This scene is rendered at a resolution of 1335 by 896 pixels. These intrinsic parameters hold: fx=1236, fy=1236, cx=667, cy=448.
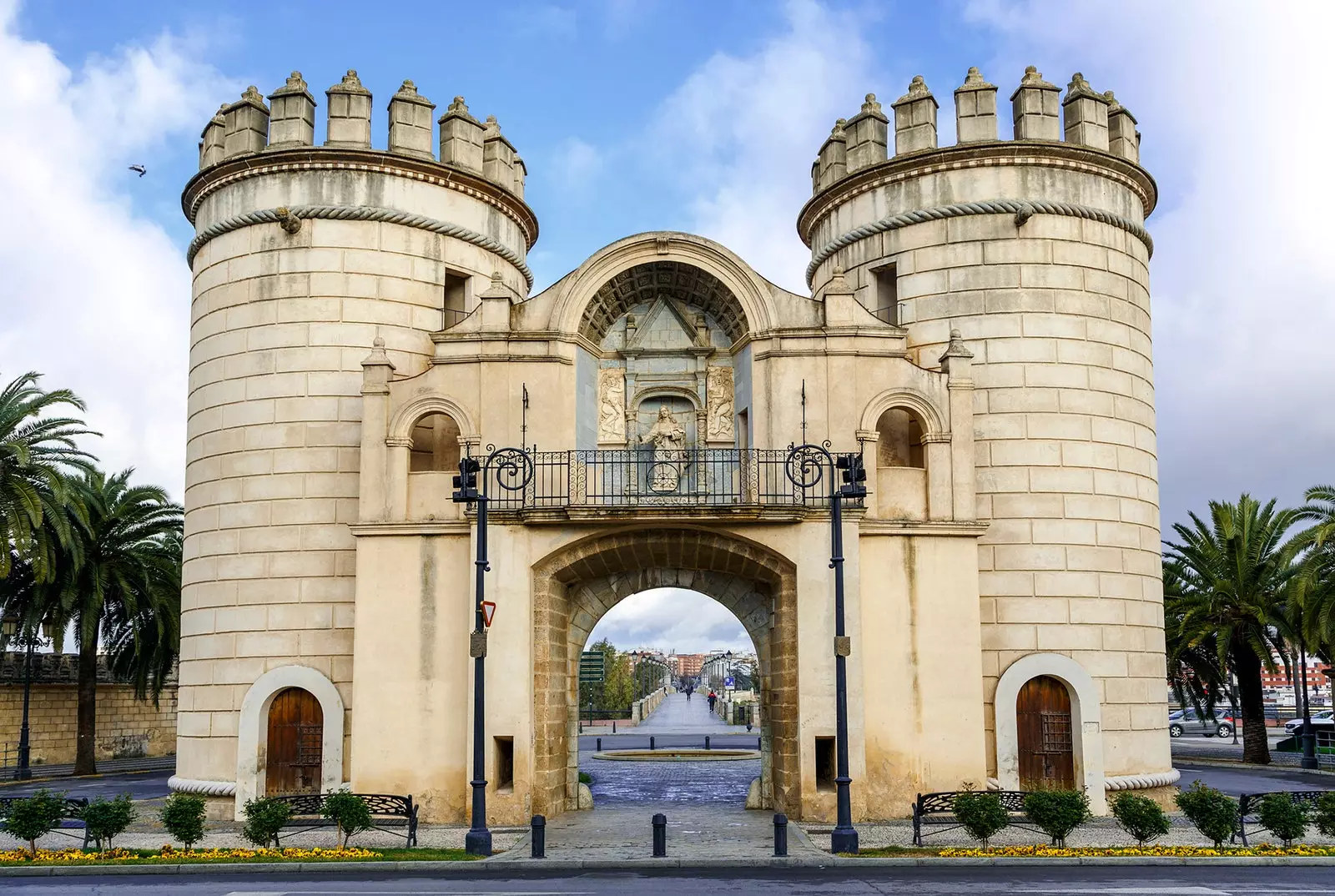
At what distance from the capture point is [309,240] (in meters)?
24.4

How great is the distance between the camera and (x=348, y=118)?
24719mm

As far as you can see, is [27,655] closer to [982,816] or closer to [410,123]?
[410,123]

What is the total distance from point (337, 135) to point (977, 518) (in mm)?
14584

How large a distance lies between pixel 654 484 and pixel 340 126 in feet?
31.3

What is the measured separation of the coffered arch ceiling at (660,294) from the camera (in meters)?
23.7

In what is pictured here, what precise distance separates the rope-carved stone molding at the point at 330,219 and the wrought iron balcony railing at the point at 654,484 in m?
5.60

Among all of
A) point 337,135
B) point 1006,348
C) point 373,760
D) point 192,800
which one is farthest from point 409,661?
point 1006,348

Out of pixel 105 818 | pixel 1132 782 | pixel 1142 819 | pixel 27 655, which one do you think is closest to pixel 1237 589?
pixel 1132 782

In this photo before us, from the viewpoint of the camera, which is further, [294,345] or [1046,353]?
[294,345]

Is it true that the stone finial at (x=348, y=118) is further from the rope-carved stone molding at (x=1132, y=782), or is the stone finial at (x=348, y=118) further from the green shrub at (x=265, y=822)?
the rope-carved stone molding at (x=1132, y=782)

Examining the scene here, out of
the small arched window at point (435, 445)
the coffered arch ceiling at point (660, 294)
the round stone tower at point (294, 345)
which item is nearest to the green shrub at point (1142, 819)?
the coffered arch ceiling at point (660, 294)

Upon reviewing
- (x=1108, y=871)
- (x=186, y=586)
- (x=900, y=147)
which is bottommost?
(x=1108, y=871)

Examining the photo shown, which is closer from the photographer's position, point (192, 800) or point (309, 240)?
point (192, 800)

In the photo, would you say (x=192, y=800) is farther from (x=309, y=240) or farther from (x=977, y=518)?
(x=977, y=518)
